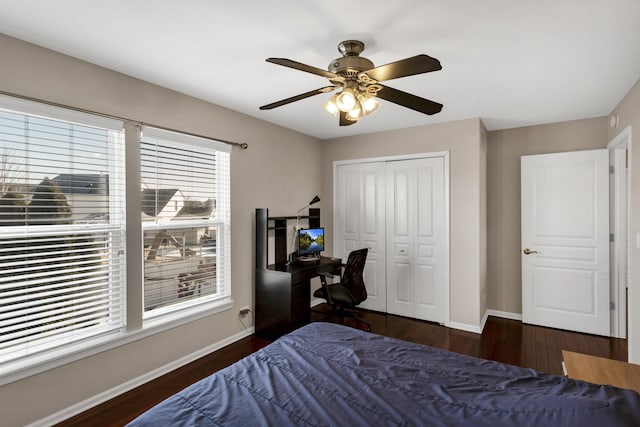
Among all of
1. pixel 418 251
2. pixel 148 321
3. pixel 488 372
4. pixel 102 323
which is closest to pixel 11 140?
pixel 102 323

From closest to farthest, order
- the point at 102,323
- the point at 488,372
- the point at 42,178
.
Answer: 1. the point at 488,372
2. the point at 42,178
3. the point at 102,323

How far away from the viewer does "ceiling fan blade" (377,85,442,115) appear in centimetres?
195

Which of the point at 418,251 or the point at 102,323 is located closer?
the point at 102,323

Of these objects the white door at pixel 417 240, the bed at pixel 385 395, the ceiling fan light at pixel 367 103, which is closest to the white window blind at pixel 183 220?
the bed at pixel 385 395

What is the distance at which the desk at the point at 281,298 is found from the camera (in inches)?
131

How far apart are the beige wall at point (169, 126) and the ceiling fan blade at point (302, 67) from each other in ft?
5.19

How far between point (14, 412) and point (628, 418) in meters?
3.08

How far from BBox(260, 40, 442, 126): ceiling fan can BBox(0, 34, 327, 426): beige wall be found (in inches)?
62.6

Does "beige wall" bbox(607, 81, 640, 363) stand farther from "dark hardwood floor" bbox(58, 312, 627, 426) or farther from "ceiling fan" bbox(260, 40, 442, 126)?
"ceiling fan" bbox(260, 40, 442, 126)

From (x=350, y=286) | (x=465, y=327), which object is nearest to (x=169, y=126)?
(x=350, y=286)

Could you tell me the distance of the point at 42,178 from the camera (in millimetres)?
2098

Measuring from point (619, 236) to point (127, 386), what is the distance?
4914mm

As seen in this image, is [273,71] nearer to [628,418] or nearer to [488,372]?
[488,372]

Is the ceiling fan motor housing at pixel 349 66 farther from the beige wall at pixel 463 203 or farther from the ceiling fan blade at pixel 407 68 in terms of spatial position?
the beige wall at pixel 463 203
